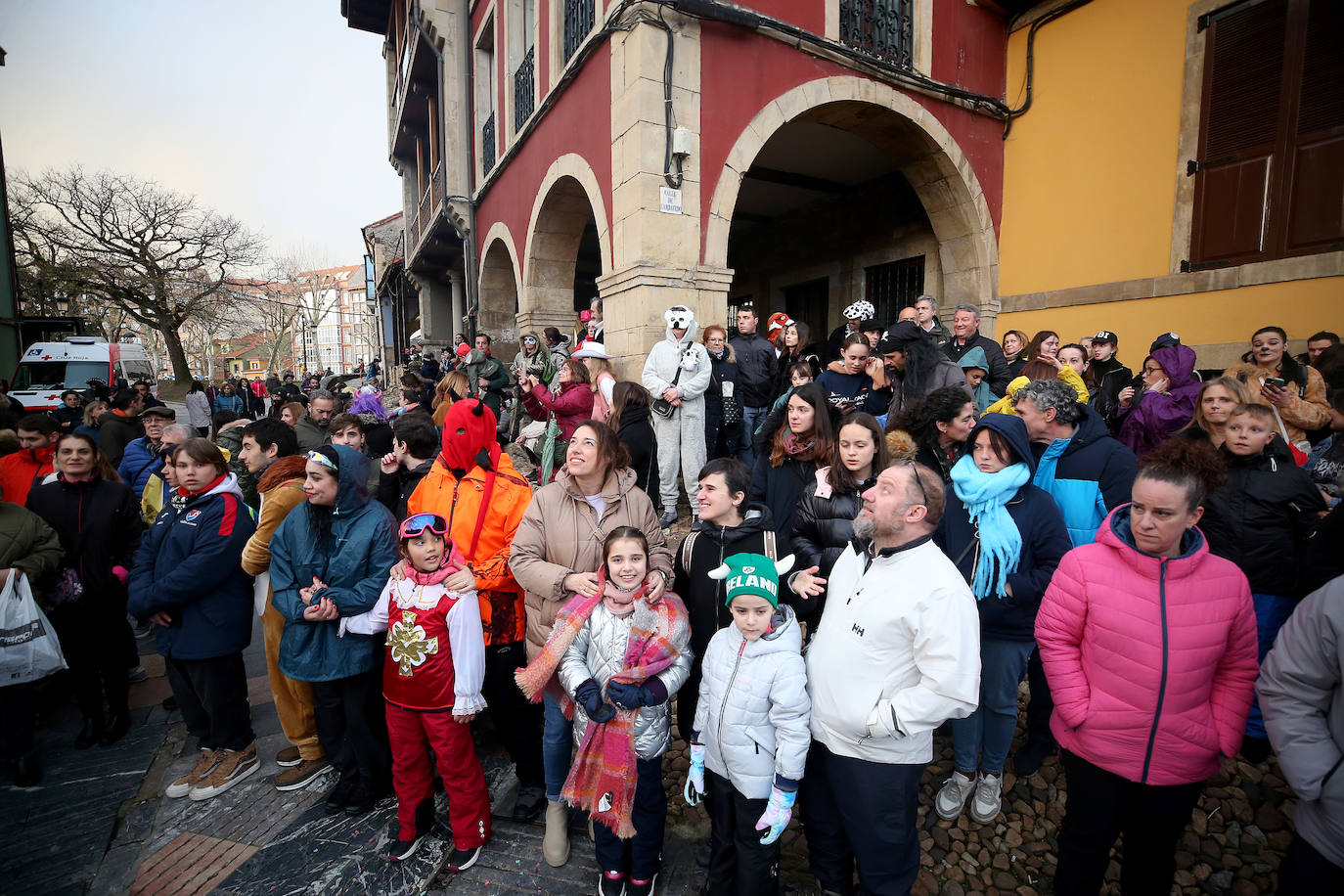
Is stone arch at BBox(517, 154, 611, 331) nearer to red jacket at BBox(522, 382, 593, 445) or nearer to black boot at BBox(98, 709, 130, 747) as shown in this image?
red jacket at BBox(522, 382, 593, 445)

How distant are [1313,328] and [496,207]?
12348 millimetres

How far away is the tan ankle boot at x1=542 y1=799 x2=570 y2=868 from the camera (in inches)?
98.7

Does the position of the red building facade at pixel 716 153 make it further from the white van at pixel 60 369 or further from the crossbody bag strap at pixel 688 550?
the white van at pixel 60 369

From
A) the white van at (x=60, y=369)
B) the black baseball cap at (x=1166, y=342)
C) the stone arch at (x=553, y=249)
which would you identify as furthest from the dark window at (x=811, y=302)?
the white van at (x=60, y=369)

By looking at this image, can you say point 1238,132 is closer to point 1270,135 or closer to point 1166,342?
point 1270,135

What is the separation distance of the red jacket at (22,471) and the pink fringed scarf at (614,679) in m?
4.27

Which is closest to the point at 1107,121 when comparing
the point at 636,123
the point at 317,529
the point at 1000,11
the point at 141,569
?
the point at 1000,11

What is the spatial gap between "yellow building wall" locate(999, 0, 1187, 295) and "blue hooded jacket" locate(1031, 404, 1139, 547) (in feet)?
19.5

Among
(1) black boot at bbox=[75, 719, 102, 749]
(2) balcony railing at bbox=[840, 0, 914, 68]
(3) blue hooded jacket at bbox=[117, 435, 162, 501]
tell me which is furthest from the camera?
(2) balcony railing at bbox=[840, 0, 914, 68]

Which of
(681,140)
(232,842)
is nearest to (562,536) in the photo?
(232,842)

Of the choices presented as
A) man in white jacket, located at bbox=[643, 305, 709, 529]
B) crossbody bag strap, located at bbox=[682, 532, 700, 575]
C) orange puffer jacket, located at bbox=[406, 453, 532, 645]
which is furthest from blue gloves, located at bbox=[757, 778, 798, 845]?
man in white jacket, located at bbox=[643, 305, 709, 529]

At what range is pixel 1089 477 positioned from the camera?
2809 mm

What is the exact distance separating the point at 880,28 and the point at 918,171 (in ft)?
6.34

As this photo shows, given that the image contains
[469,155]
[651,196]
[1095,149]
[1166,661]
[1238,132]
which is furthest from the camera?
[469,155]
